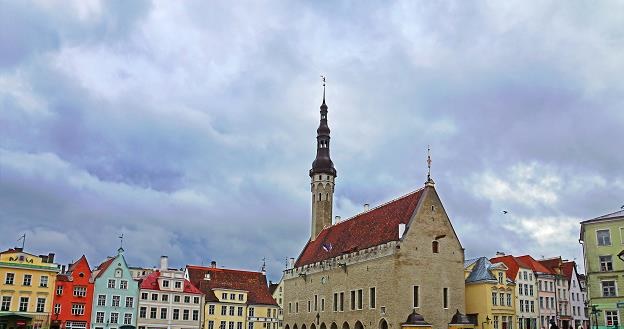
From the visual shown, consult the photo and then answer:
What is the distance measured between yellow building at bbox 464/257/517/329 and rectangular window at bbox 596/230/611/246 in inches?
507

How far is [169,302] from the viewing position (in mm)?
67625

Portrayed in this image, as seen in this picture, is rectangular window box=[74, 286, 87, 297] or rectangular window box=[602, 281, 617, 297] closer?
rectangular window box=[602, 281, 617, 297]

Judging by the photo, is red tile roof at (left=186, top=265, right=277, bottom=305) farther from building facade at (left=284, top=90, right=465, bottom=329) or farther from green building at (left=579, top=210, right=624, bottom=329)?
green building at (left=579, top=210, right=624, bottom=329)

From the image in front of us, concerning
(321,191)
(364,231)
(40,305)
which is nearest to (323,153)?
(321,191)

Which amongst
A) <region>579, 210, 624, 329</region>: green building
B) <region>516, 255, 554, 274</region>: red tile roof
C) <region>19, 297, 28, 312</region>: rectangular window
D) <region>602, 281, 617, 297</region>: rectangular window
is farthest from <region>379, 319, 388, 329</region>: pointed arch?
<region>19, 297, 28, 312</region>: rectangular window

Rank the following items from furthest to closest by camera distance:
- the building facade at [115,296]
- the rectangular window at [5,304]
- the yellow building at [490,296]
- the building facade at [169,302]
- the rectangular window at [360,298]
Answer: the building facade at [169,302]
the building facade at [115,296]
the rectangular window at [5,304]
the yellow building at [490,296]
the rectangular window at [360,298]

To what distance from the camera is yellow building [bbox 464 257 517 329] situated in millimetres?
56875

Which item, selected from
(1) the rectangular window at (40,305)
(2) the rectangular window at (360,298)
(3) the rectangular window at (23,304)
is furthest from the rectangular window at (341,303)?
(3) the rectangular window at (23,304)

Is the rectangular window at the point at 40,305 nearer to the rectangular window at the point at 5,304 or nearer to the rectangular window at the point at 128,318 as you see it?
the rectangular window at the point at 5,304

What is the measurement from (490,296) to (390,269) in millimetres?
12019

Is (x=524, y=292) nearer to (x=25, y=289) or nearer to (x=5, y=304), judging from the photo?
(x=25, y=289)

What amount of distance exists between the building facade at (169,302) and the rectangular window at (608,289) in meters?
41.3

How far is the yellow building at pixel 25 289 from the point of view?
190ft

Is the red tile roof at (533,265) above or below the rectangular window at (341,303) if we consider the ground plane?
above
